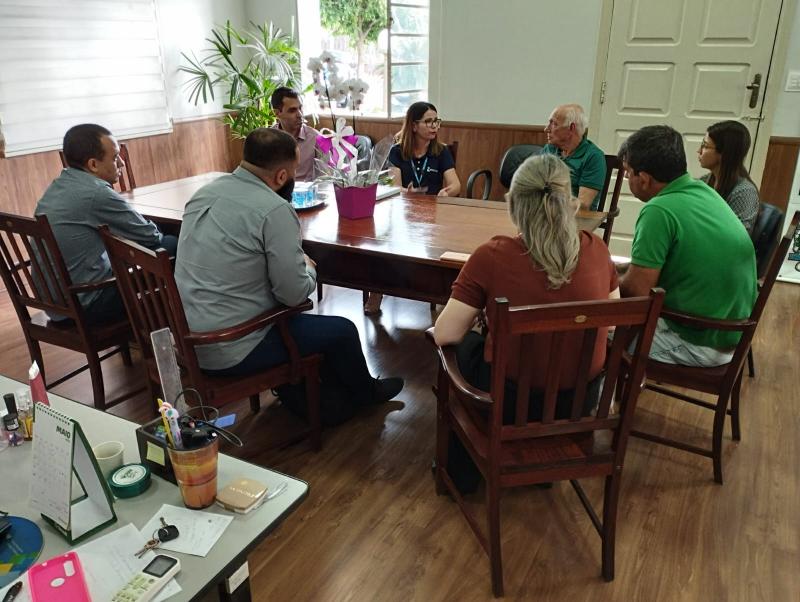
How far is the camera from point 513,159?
4.00m

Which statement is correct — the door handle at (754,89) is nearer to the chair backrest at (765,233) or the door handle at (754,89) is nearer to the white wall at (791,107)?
the white wall at (791,107)

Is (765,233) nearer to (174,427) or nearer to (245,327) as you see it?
(245,327)

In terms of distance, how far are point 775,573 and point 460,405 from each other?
3.24 ft

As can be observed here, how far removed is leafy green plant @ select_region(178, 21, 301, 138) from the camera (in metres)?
4.80

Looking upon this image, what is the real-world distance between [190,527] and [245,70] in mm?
4629

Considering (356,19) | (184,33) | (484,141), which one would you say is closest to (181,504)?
(484,141)

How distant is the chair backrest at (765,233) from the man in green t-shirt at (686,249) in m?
0.45

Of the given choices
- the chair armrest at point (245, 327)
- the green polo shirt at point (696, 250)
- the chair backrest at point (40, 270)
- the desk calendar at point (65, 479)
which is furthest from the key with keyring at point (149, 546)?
the green polo shirt at point (696, 250)

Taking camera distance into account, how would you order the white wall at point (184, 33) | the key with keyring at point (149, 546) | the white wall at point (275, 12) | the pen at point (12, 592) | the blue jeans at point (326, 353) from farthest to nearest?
the white wall at point (275, 12) → the white wall at point (184, 33) → the blue jeans at point (326, 353) → the key with keyring at point (149, 546) → the pen at point (12, 592)

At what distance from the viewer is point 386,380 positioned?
2.56m

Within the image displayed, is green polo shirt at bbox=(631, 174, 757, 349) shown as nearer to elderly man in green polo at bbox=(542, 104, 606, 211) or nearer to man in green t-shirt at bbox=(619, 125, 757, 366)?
man in green t-shirt at bbox=(619, 125, 757, 366)

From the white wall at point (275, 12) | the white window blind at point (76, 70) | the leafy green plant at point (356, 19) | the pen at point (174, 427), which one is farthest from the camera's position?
the white wall at point (275, 12)

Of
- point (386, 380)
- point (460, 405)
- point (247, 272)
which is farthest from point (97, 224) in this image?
point (460, 405)

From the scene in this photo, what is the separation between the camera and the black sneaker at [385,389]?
250cm
